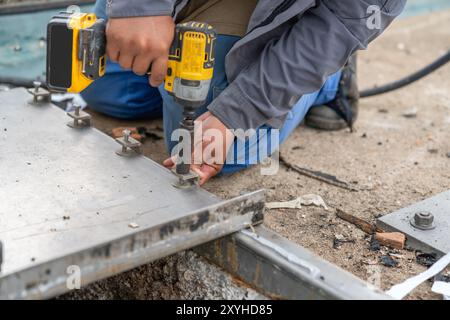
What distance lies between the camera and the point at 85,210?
1.57 metres

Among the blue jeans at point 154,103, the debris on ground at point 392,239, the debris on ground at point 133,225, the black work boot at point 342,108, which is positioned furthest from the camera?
the black work boot at point 342,108

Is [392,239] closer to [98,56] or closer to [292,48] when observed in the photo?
[292,48]

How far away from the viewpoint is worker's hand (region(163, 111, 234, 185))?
1887 mm

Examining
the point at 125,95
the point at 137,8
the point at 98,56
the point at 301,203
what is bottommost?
the point at 301,203

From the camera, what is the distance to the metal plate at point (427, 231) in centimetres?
178

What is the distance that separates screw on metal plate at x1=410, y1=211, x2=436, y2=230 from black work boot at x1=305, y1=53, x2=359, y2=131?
908 millimetres

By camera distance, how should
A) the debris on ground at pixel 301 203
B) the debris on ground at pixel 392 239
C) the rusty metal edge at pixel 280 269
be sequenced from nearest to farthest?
the rusty metal edge at pixel 280 269
the debris on ground at pixel 392 239
the debris on ground at pixel 301 203

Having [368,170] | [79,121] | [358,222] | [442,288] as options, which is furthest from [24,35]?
[442,288]

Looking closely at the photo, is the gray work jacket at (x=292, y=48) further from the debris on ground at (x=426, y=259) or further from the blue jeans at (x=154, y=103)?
the debris on ground at (x=426, y=259)

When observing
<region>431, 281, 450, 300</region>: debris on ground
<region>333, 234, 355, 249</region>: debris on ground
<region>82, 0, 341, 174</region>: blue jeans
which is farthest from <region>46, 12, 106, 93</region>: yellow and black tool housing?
<region>431, 281, 450, 300</region>: debris on ground

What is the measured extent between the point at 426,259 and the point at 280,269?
21.9 inches

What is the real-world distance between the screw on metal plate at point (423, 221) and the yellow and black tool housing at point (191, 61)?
0.77m

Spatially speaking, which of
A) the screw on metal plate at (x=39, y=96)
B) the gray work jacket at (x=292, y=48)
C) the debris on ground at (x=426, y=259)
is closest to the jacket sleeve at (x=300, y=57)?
the gray work jacket at (x=292, y=48)

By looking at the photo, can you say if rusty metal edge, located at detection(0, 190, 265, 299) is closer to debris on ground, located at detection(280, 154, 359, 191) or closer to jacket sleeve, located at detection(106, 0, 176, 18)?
jacket sleeve, located at detection(106, 0, 176, 18)
